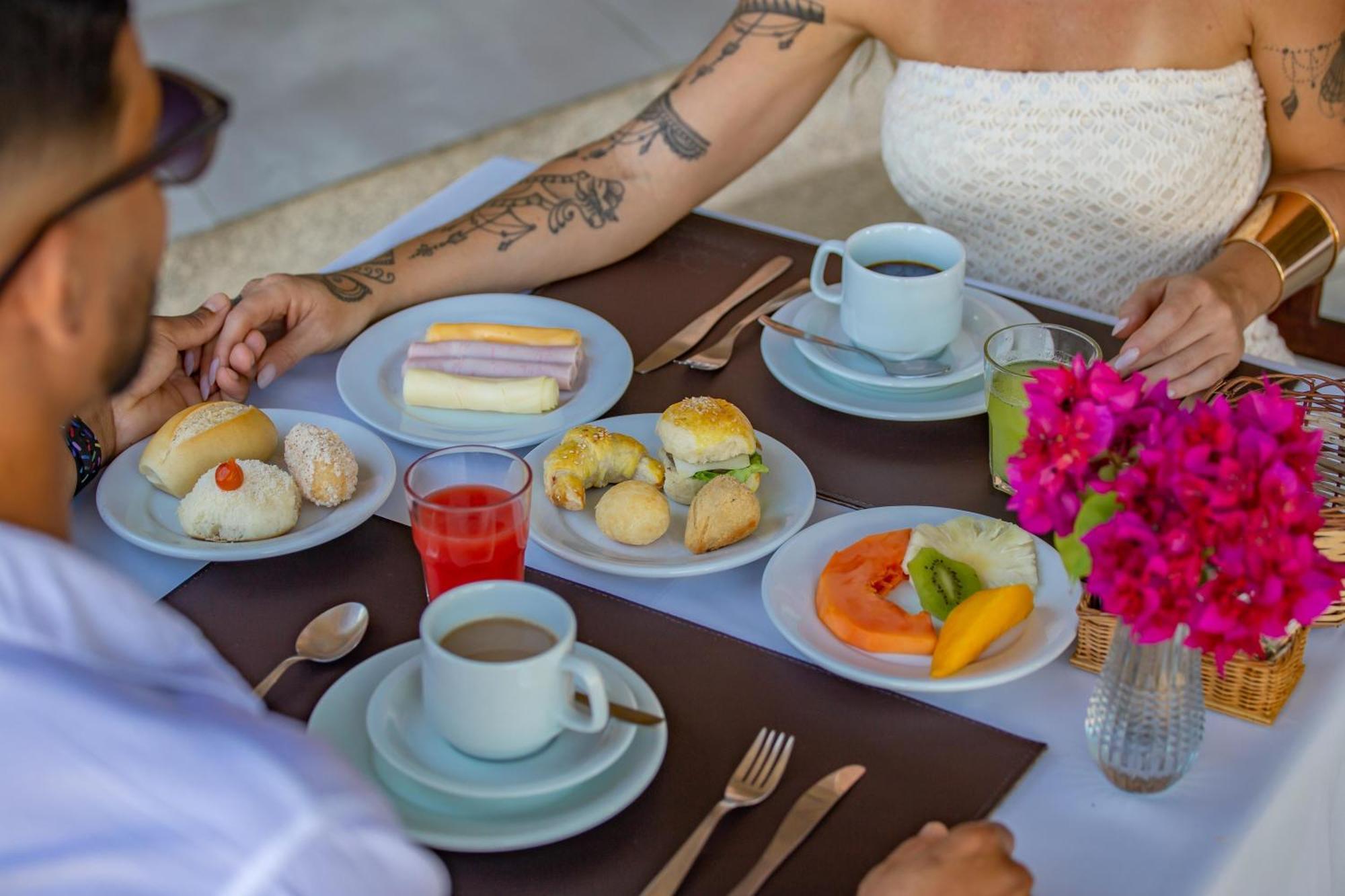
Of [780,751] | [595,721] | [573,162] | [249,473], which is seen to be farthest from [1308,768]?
[573,162]

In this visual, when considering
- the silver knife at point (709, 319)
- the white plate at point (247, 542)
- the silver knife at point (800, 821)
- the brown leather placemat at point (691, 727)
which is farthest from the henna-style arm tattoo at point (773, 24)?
the silver knife at point (800, 821)

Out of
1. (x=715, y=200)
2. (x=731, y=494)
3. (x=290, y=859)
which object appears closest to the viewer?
(x=290, y=859)

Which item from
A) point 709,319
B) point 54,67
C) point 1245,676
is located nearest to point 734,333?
point 709,319

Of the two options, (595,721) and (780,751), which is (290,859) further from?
(780,751)

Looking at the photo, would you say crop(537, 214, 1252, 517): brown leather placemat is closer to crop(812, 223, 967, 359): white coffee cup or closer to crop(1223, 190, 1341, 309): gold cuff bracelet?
crop(812, 223, 967, 359): white coffee cup

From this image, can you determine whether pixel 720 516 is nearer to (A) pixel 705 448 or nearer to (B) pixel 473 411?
(A) pixel 705 448

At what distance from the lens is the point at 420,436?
1.19 meters

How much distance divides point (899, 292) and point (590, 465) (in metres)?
0.37

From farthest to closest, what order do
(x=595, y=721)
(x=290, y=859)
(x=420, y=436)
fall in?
1. (x=420, y=436)
2. (x=595, y=721)
3. (x=290, y=859)

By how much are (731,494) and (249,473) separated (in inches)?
15.3

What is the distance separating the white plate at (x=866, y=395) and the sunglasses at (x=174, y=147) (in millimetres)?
668

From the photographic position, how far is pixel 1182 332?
1258 mm

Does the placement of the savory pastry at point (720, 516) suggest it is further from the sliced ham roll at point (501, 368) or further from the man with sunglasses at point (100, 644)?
the man with sunglasses at point (100, 644)

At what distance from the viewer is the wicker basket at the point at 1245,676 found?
2.90 feet
